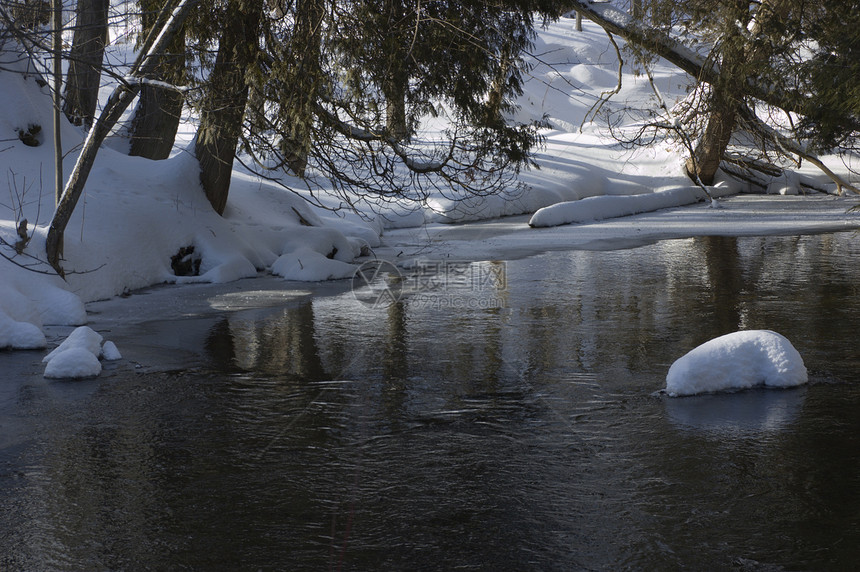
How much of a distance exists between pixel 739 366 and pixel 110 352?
5.16 m

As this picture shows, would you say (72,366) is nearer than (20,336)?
Yes

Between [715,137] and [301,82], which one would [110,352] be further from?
[715,137]

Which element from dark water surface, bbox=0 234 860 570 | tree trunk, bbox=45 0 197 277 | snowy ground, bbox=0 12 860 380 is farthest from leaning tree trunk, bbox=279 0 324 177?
dark water surface, bbox=0 234 860 570

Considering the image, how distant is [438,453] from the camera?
5.08 meters

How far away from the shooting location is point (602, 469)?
478 cm

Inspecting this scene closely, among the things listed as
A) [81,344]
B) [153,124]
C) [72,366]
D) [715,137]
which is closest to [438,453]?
[72,366]

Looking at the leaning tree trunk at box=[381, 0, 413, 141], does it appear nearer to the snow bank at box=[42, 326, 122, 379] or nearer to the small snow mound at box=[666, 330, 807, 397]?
the snow bank at box=[42, 326, 122, 379]

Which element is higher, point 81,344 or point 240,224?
point 240,224

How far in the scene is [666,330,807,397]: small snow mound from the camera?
6199 mm

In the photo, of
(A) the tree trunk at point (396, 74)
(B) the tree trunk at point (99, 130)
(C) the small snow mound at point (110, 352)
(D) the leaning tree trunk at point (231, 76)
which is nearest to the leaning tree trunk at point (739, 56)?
Answer: (A) the tree trunk at point (396, 74)

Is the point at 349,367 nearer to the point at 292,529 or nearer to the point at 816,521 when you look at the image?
the point at 292,529

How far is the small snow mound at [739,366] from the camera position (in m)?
6.20

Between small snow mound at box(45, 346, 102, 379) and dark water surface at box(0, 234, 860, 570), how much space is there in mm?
174

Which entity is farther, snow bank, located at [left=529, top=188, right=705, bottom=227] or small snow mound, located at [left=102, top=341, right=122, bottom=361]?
snow bank, located at [left=529, top=188, right=705, bottom=227]
